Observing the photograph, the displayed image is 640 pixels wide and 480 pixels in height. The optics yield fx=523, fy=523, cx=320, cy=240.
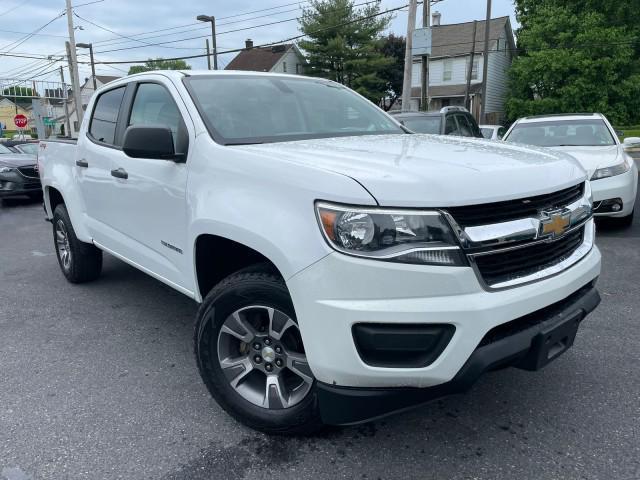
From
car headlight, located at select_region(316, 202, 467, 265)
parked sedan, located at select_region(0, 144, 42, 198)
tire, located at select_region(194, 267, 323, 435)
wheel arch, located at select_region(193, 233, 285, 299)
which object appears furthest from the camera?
parked sedan, located at select_region(0, 144, 42, 198)

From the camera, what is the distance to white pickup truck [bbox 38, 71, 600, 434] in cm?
191

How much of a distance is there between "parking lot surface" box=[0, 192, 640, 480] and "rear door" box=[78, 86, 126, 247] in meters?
0.81

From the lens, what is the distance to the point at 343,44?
33.9 metres

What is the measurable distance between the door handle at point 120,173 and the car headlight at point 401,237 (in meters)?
2.01

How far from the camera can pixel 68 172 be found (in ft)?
15.0

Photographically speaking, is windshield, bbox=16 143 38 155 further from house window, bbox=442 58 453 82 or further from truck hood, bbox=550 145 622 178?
house window, bbox=442 58 453 82

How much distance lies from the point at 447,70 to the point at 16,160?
1234 inches

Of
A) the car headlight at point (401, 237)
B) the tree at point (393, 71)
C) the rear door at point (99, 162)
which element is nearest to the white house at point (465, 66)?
the tree at point (393, 71)

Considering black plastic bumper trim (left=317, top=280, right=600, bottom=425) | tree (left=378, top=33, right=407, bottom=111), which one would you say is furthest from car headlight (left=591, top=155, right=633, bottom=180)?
tree (left=378, top=33, right=407, bottom=111)

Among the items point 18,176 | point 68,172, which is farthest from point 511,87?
point 68,172

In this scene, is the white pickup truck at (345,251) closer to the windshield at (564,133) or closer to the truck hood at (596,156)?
the truck hood at (596,156)

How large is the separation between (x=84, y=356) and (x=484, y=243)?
2784mm

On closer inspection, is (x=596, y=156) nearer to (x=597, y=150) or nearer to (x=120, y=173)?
(x=597, y=150)

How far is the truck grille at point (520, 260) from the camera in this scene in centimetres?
202
